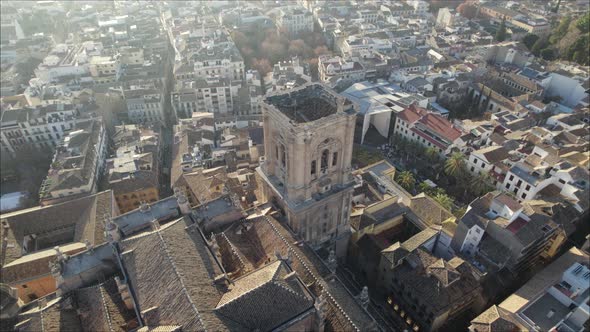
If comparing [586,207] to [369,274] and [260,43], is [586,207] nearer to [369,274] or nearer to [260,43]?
[369,274]

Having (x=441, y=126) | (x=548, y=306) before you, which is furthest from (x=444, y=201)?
(x=441, y=126)

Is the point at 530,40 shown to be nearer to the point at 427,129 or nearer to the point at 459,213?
the point at 427,129

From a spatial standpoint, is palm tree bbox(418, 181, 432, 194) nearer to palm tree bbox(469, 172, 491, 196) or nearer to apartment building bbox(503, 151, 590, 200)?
palm tree bbox(469, 172, 491, 196)

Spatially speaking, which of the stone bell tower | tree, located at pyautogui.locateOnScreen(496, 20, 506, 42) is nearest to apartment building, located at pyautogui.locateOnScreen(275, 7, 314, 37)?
tree, located at pyautogui.locateOnScreen(496, 20, 506, 42)

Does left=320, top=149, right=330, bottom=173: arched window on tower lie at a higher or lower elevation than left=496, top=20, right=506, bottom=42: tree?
higher

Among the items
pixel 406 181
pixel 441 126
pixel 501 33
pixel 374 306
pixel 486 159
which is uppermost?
pixel 501 33
